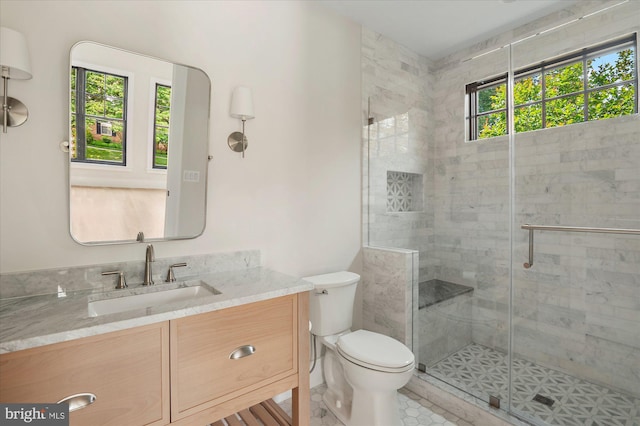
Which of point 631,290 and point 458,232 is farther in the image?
point 458,232

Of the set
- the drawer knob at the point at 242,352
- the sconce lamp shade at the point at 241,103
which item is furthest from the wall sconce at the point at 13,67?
the drawer knob at the point at 242,352

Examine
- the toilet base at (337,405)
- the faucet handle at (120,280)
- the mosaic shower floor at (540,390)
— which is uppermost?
the faucet handle at (120,280)

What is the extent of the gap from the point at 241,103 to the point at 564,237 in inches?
82.1

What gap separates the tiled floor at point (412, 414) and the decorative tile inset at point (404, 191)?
1.37 meters

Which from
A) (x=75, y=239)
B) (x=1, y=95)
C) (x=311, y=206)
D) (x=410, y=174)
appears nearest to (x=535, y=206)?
(x=410, y=174)

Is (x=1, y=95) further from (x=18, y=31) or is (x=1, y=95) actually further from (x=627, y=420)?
(x=627, y=420)

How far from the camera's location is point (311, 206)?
2168 mm

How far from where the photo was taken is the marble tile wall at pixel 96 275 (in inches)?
49.6

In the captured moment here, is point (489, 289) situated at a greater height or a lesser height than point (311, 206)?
lesser

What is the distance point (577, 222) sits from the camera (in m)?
1.91

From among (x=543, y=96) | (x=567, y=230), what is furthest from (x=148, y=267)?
(x=543, y=96)

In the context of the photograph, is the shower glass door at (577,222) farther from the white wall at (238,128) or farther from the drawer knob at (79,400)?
the drawer knob at (79,400)

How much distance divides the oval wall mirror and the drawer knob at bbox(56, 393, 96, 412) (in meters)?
0.68

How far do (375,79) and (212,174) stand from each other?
5.09 ft
